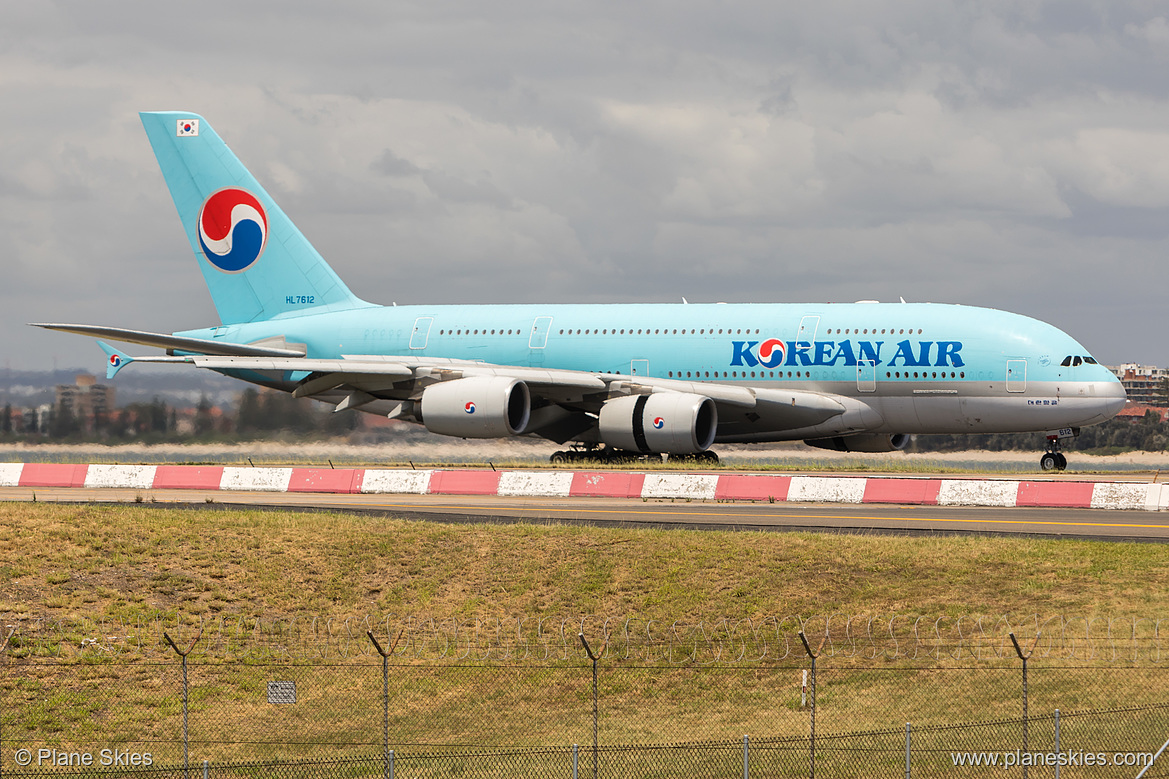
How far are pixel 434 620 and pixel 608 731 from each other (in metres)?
5.14

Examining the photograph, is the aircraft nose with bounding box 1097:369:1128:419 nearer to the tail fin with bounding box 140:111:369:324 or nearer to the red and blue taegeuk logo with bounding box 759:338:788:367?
the red and blue taegeuk logo with bounding box 759:338:788:367

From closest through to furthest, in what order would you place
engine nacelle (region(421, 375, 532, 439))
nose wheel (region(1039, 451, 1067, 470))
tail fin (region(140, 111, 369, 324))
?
nose wheel (region(1039, 451, 1067, 470)) → engine nacelle (region(421, 375, 532, 439)) → tail fin (region(140, 111, 369, 324))

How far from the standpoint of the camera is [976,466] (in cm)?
4488

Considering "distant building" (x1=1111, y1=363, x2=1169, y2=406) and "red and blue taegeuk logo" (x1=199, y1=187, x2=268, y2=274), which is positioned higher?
"red and blue taegeuk logo" (x1=199, y1=187, x2=268, y2=274)

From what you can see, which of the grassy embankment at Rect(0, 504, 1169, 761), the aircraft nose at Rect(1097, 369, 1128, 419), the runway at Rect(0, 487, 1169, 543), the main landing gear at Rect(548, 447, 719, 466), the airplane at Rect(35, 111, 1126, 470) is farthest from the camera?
the main landing gear at Rect(548, 447, 719, 466)

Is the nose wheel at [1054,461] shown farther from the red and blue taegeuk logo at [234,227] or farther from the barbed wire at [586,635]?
the red and blue taegeuk logo at [234,227]

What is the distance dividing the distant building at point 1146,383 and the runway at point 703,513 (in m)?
25.3

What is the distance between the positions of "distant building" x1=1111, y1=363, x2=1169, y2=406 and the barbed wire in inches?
1342

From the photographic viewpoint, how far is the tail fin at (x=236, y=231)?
1937 inches

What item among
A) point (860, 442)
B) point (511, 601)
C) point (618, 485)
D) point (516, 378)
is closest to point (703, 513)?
point (618, 485)

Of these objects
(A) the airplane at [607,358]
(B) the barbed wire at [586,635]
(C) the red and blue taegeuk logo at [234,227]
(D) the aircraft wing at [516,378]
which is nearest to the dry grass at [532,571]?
(B) the barbed wire at [586,635]

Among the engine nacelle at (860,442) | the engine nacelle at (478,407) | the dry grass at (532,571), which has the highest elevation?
the engine nacelle at (478,407)

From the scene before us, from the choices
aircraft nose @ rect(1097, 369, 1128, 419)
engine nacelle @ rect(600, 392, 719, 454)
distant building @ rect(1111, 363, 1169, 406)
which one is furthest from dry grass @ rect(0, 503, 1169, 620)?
distant building @ rect(1111, 363, 1169, 406)

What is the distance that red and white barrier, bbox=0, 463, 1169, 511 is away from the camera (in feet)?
97.1
